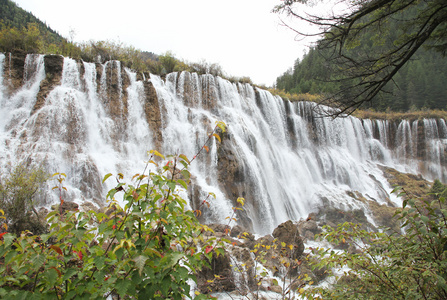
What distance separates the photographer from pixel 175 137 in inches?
537

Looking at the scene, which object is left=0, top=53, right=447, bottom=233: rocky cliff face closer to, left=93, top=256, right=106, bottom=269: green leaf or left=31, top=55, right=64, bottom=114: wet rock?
left=31, top=55, right=64, bottom=114: wet rock

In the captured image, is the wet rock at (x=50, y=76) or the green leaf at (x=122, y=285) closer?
the green leaf at (x=122, y=285)

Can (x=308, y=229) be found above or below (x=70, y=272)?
below

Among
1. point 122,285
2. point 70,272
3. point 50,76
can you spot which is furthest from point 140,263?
point 50,76

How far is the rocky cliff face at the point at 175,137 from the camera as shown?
Answer: 408 inches

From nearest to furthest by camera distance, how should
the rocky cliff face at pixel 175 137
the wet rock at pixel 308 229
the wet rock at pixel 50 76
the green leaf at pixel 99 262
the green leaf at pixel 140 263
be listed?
the green leaf at pixel 140 263 < the green leaf at pixel 99 262 < the rocky cliff face at pixel 175 137 < the wet rock at pixel 308 229 < the wet rock at pixel 50 76

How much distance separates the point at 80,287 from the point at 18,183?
6499 millimetres

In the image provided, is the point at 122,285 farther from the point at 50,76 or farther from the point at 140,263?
the point at 50,76

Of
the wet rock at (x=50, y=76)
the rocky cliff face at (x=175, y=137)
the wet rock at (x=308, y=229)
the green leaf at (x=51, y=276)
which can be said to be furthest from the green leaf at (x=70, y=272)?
the wet rock at (x=50, y=76)

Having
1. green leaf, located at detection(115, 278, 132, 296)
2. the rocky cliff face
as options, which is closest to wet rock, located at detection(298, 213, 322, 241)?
the rocky cliff face

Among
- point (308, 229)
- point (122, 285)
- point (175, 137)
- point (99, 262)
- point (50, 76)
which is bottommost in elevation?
point (308, 229)

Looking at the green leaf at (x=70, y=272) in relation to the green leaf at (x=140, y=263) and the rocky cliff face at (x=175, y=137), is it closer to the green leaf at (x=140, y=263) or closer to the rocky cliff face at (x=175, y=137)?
the green leaf at (x=140, y=263)

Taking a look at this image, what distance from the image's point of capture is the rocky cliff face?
10.4 m

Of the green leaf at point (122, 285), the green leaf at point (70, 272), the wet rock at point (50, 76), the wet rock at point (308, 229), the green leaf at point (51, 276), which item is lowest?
the wet rock at point (308, 229)
